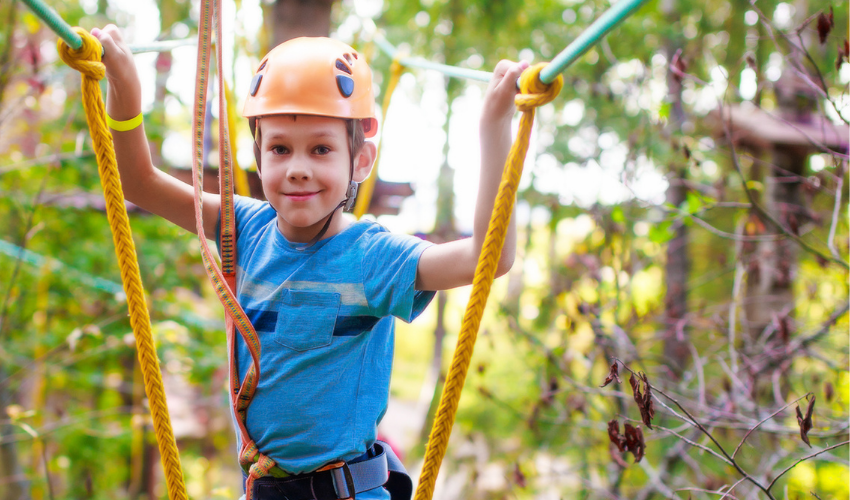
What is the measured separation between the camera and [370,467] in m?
1.22

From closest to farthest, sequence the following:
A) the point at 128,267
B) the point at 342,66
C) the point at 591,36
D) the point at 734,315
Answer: the point at 591,36 → the point at 128,267 → the point at 342,66 → the point at 734,315

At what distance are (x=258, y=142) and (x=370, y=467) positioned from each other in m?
0.73

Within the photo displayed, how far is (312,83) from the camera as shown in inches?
45.1

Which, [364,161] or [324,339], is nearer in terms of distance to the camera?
[324,339]

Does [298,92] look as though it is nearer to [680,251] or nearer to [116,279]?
[116,279]

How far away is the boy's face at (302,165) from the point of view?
3.75ft

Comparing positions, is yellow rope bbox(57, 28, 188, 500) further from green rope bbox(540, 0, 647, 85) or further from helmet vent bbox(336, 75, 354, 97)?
green rope bbox(540, 0, 647, 85)

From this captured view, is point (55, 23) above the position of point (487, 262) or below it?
above

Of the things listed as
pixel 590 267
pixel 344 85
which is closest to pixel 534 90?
pixel 344 85

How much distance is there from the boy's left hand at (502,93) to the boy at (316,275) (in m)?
0.23

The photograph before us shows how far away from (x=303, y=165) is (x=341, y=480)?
631 millimetres

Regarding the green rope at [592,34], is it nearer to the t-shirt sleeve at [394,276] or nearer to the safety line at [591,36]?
the safety line at [591,36]

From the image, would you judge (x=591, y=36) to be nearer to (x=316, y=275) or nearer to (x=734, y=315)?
(x=316, y=275)

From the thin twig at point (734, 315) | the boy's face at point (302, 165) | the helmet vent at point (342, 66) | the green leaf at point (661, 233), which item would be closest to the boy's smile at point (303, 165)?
the boy's face at point (302, 165)
